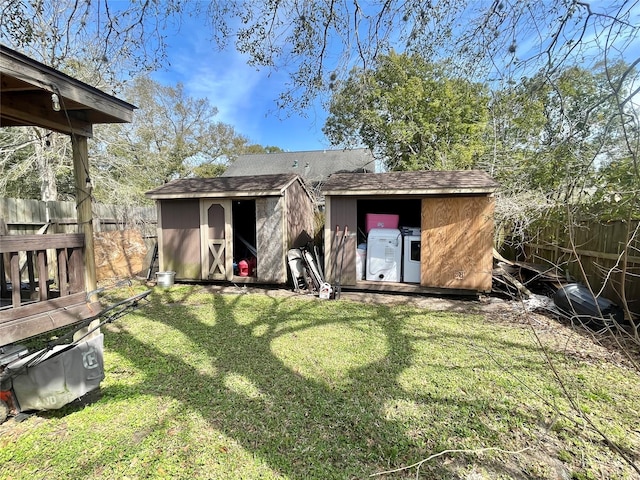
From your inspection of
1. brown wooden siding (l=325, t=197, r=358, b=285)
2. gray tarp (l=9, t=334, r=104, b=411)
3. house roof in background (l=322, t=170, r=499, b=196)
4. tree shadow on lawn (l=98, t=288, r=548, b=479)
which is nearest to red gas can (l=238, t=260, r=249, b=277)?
brown wooden siding (l=325, t=197, r=358, b=285)

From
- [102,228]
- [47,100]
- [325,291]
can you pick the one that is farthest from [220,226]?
[47,100]

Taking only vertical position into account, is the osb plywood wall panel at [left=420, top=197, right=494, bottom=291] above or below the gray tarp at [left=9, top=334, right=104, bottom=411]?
above

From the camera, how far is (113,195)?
10250 millimetres

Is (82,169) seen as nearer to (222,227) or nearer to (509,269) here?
(222,227)

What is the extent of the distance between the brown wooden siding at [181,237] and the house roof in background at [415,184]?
10.2ft

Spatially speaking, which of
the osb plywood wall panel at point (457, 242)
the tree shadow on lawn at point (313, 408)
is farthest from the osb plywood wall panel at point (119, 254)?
the osb plywood wall panel at point (457, 242)

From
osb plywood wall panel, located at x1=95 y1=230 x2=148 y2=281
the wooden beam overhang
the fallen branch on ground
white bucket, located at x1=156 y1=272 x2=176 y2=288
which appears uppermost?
the wooden beam overhang

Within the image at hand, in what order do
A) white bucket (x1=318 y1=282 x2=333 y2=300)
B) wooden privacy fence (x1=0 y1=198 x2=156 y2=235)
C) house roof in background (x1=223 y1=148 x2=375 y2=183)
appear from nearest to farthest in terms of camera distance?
wooden privacy fence (x1=0 y1=198 x2=156 y2=235) → white bucket (x1=318 y1=282 x2=333 y2=300) → house roof in background (x1=223 y1=148 x2=375 y2=183)

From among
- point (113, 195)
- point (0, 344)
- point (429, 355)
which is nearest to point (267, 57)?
point (0, 344)

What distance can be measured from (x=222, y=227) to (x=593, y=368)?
6.50 m

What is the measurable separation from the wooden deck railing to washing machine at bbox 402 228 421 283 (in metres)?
5.24

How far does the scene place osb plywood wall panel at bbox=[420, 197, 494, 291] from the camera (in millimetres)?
5898

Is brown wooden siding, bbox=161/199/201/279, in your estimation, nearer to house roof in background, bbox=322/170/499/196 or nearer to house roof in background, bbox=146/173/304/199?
house roof in background, bbox=146/173/304/199

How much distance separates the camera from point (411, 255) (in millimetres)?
6512
